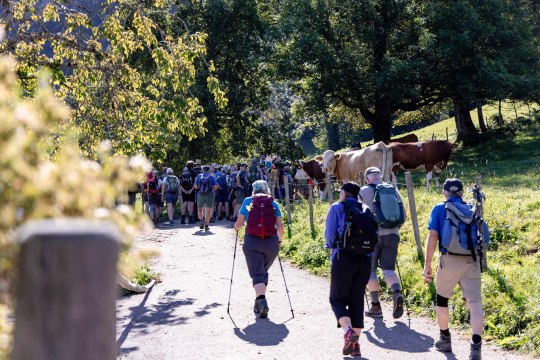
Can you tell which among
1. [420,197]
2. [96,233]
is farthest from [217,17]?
[96,233]

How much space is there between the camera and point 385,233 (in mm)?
9141

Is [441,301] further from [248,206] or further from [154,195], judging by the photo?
[154,195]

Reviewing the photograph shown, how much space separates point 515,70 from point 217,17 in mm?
14958

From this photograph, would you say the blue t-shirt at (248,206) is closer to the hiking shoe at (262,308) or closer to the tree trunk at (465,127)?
the hiking shoe at (262,308)

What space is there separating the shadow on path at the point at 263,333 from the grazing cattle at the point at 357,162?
466 inches

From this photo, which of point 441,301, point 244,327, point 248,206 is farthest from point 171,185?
point 441,301

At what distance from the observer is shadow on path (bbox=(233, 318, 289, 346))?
820 centimetres

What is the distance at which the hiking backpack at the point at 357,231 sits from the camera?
738 cm

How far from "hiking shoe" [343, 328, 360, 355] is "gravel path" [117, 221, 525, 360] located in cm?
23

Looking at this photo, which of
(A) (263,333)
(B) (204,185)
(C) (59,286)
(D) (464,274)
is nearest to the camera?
(C) (59,286)

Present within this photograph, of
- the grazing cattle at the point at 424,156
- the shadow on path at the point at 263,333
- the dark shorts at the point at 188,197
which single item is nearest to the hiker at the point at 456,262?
the shadow on path at the point at 263,333

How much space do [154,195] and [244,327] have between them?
1478cm

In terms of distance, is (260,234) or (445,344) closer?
(445,344)

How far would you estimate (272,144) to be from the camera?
124 feet
